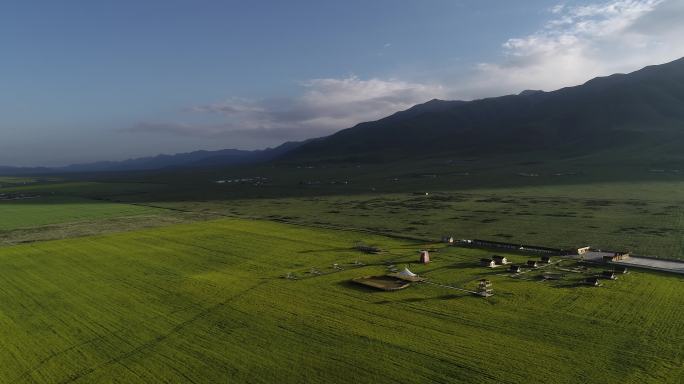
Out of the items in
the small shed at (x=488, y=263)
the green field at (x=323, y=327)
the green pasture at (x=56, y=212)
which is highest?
the green pasture at (x=56, y=212)

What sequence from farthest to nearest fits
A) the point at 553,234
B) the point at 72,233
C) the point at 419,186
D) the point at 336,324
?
the point at 419,186, the point at 72,233, the point at 553,234, the point at 336,324

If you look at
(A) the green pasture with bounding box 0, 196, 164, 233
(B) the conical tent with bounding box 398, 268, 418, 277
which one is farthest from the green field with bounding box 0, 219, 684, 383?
(A) the green pasture with bounding box 0, 196, 164, 233

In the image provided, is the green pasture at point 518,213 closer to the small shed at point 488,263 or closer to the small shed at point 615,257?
the small shed at point 615,257

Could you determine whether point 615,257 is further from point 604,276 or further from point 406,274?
point 406,274

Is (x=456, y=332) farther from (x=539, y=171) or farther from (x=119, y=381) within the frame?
(x=539, y=171)

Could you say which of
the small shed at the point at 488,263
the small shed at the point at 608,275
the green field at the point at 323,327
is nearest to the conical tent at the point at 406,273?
the green field at the point at 323,327

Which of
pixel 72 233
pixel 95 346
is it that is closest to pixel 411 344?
pixel 95 346

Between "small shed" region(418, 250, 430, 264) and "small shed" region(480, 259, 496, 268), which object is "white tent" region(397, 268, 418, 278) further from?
"small shed" region(480, 259, 496, 268)

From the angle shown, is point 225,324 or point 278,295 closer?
point 225,324
